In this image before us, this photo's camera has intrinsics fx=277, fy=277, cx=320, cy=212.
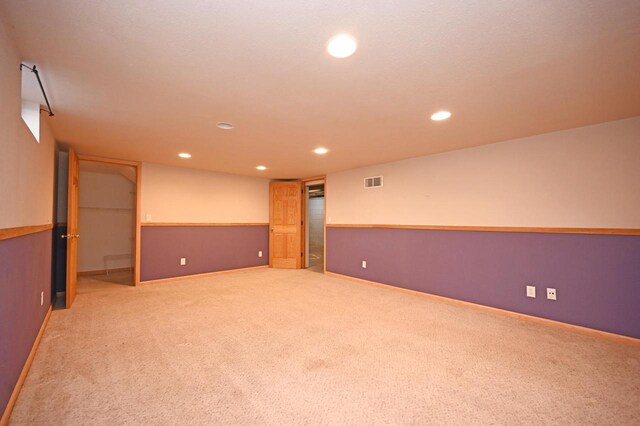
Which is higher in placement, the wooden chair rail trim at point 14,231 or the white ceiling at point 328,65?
the white ceiling at point 328,65

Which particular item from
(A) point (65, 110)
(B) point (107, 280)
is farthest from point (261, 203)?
(A) point (65, 110)

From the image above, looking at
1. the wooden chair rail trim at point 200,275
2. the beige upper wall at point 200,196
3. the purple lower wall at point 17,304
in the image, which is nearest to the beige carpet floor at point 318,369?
the purple lower wall at point 17,304

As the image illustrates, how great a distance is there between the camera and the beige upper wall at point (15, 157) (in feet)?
4.87

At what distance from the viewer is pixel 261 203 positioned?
6.41m

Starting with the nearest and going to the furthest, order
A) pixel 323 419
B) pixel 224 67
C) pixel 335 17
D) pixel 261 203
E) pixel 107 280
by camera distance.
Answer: pixel 335 17 < pixel 323 419 < pixel 224 67 < pixel 107 280 < pixel 261 203

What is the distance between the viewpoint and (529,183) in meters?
3.25

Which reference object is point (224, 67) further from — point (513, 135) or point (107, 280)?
point (107, 280)

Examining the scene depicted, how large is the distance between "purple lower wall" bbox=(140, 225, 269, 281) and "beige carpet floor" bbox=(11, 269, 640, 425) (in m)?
1.43

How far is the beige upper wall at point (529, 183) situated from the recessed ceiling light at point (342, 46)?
9.18ft

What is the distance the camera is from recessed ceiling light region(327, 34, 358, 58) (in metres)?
1.50

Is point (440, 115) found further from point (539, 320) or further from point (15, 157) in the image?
point (15, 157)

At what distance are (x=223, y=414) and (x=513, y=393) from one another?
1.85 metres

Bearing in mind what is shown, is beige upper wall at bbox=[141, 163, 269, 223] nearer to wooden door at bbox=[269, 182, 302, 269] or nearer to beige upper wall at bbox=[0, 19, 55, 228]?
wooden door at bbox=[269, 182, 302, 269]

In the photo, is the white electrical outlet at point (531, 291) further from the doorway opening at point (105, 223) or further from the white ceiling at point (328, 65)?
the doorway opening at point (105, 223)
